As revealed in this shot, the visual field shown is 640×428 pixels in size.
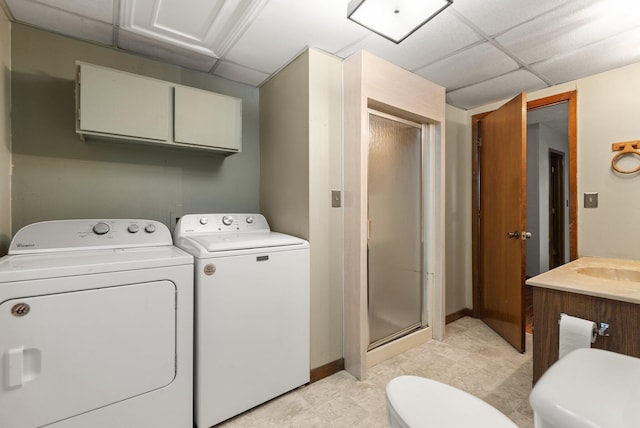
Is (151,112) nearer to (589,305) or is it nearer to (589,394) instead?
(589,394)

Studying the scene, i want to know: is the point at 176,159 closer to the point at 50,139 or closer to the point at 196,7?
the point at 50,139

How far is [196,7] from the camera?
5.13 feet

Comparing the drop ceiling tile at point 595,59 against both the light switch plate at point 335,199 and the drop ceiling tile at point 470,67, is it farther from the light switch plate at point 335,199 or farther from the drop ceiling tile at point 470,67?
the light switch plate at point 335,199

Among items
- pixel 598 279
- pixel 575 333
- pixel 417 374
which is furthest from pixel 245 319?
pixel 598 279

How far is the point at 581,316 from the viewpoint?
150 centimetres

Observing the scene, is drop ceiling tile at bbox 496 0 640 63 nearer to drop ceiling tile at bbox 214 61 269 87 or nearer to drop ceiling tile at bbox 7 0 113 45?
drop ceiling tile at bbox 214 61 269 87

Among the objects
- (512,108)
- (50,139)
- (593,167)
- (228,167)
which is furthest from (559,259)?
(50,139)

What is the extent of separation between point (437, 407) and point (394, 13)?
170 cm

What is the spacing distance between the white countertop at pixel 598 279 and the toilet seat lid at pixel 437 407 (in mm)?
986

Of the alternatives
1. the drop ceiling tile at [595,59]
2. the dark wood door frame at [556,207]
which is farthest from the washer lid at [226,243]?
the dark wood door frame at [556,207]

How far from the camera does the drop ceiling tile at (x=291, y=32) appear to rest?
1.58 meters

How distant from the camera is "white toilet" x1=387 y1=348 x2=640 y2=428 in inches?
26.1

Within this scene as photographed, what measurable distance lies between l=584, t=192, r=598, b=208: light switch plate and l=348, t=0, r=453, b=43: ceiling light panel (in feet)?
6.87

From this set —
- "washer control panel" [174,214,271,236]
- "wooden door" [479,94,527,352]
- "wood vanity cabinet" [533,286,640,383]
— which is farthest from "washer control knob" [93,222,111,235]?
"wooden door" [479,94,527,352]
